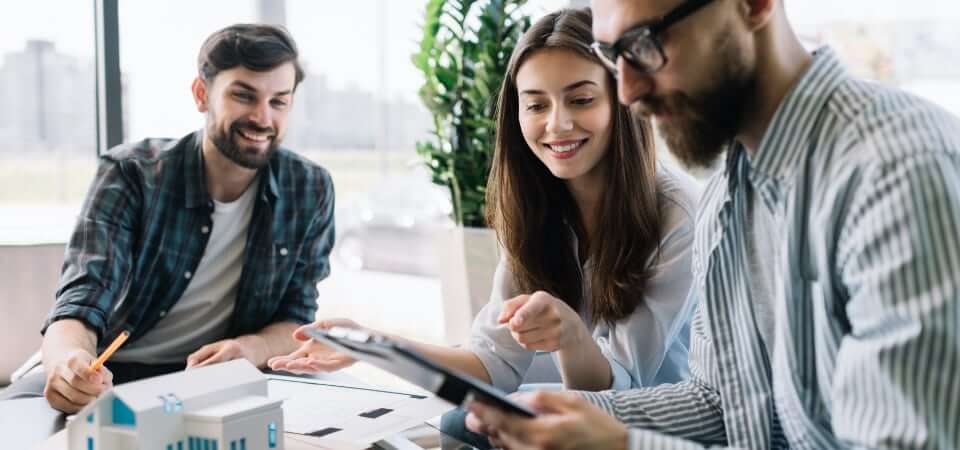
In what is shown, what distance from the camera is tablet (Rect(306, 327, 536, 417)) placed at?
0.87 meters

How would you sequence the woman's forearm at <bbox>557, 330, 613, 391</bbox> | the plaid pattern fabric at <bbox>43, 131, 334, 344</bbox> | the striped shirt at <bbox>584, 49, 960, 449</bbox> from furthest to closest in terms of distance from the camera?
the plaid pattern fabric at <bbox>43, 131, 334, 344</bbox> < the woman's forearm at <bbox>557, 330, 613, 391</bbox> < the striped shirt at <bbox>584, 49, 960, 449</bbox>

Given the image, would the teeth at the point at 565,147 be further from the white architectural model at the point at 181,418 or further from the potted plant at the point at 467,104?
the potted plant at the point at 467,104

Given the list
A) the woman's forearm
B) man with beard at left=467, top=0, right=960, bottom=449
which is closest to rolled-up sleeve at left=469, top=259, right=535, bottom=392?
the woman's forearm

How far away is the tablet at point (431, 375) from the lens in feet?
2.86

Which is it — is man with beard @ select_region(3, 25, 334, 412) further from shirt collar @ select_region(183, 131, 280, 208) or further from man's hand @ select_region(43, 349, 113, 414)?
man's hand @ select_region(43, 349, 113, 414)

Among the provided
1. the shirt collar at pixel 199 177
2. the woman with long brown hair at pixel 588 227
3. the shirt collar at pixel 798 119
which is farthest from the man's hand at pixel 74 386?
the shirt collar at pixel 798 119

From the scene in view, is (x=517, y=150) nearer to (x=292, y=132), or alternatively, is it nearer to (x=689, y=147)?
(x=689, y=147)

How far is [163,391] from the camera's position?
1081mm

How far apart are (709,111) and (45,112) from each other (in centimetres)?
518

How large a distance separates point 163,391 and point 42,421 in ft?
1.57

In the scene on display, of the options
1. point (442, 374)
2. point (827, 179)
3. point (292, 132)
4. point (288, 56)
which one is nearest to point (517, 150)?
point (288, 56)

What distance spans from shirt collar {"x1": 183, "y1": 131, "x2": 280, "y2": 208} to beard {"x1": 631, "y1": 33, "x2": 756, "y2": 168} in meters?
1.31

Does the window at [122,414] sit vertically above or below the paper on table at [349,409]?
above

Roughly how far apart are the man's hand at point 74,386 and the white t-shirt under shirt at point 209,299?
608 millimetres
